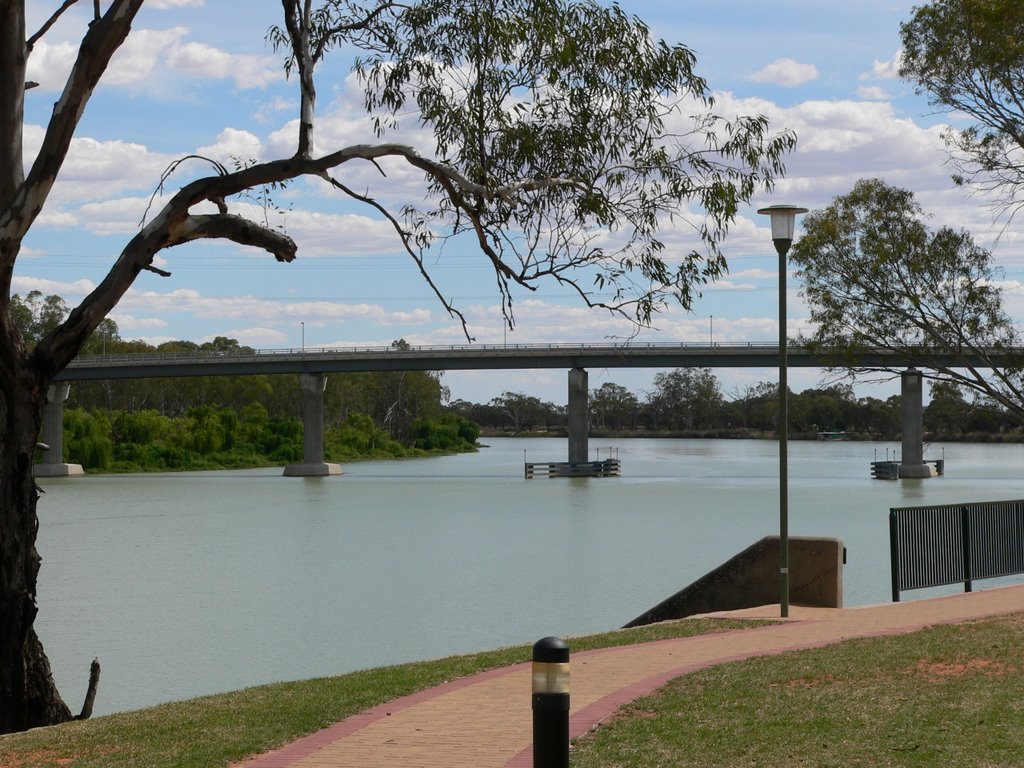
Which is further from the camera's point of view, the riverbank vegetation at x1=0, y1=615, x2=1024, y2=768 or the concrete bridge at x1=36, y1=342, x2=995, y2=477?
the concrete bridge at x1=36, y1=342, x2=995, y2=477

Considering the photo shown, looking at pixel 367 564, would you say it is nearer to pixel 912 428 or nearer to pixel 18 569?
pixel 18 569

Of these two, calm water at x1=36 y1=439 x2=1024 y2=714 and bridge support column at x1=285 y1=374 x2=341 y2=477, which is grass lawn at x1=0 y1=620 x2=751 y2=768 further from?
bridge support column at x1=285 y1=374 x2=341 y2=477

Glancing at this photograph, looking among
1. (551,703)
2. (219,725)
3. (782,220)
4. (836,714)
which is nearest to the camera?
(551,703)

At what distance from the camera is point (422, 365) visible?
8388 centimetres

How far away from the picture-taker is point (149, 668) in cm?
1956

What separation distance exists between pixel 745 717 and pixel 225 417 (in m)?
106

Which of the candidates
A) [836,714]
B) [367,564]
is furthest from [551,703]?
[367,564]

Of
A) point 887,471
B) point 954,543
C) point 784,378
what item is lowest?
point 887,471

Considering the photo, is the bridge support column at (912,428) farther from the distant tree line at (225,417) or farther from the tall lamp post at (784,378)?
the tall lamp post at (784,378)

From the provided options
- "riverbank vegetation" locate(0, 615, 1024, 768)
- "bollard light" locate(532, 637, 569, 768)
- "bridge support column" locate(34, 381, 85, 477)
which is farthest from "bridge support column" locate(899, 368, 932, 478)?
"bollard light" locate(532, 637, 569, 768)

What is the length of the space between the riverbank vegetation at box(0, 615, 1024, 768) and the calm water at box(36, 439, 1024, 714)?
683 cm

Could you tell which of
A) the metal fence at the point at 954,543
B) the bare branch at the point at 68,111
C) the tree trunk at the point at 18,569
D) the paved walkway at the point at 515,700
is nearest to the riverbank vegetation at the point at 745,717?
the paved walkway at the point at 515,700

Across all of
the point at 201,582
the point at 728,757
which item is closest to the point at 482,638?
the point at 201,582

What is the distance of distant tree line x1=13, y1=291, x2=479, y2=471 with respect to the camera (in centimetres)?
10312
